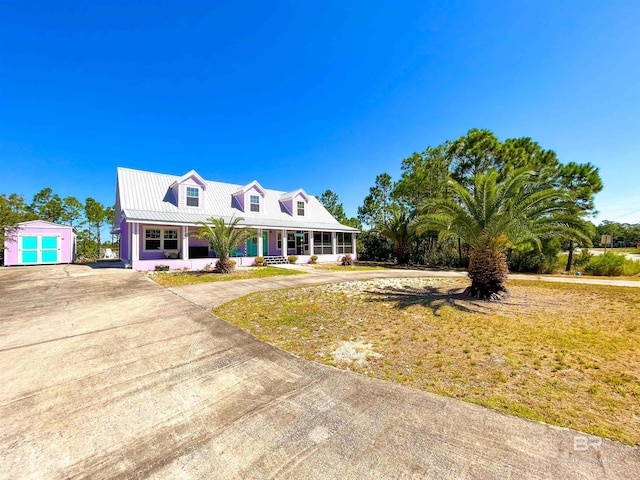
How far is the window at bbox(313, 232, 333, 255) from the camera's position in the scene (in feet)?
74.8

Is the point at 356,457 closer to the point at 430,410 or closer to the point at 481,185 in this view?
the point at 430,410

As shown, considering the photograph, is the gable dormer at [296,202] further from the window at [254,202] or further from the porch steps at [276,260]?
the porch steps at [276,260]

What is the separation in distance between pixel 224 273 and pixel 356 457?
12.9 meters

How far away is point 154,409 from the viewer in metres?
2.77

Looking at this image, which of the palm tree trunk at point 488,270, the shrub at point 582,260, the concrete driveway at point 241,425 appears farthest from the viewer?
the shrub at point 582,260

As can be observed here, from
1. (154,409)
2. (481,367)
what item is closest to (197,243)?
(154,409)

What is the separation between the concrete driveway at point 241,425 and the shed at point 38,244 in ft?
67.6

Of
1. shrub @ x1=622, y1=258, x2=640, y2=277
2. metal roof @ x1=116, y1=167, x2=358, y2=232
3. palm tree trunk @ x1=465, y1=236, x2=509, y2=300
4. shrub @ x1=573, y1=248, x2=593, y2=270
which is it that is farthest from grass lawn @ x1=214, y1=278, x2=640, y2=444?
metal roof @ x1=116, y1=167, x2=358, y2=232

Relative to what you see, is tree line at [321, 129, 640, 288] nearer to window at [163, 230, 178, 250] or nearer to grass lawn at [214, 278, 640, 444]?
grass lawn at [214, 278, 640, 444]

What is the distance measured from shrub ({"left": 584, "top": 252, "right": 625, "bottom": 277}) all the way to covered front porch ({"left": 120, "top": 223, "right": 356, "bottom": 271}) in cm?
1547

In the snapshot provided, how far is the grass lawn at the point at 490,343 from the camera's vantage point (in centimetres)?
288

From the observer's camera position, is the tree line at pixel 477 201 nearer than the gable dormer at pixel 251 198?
Yes

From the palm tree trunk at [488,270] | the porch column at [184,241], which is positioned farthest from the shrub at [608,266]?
the porch column at [184,241]

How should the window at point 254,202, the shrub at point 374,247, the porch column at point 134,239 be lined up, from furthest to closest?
the shrub at point 374,247, the window at point 254,202, the porch column at point 134,239
